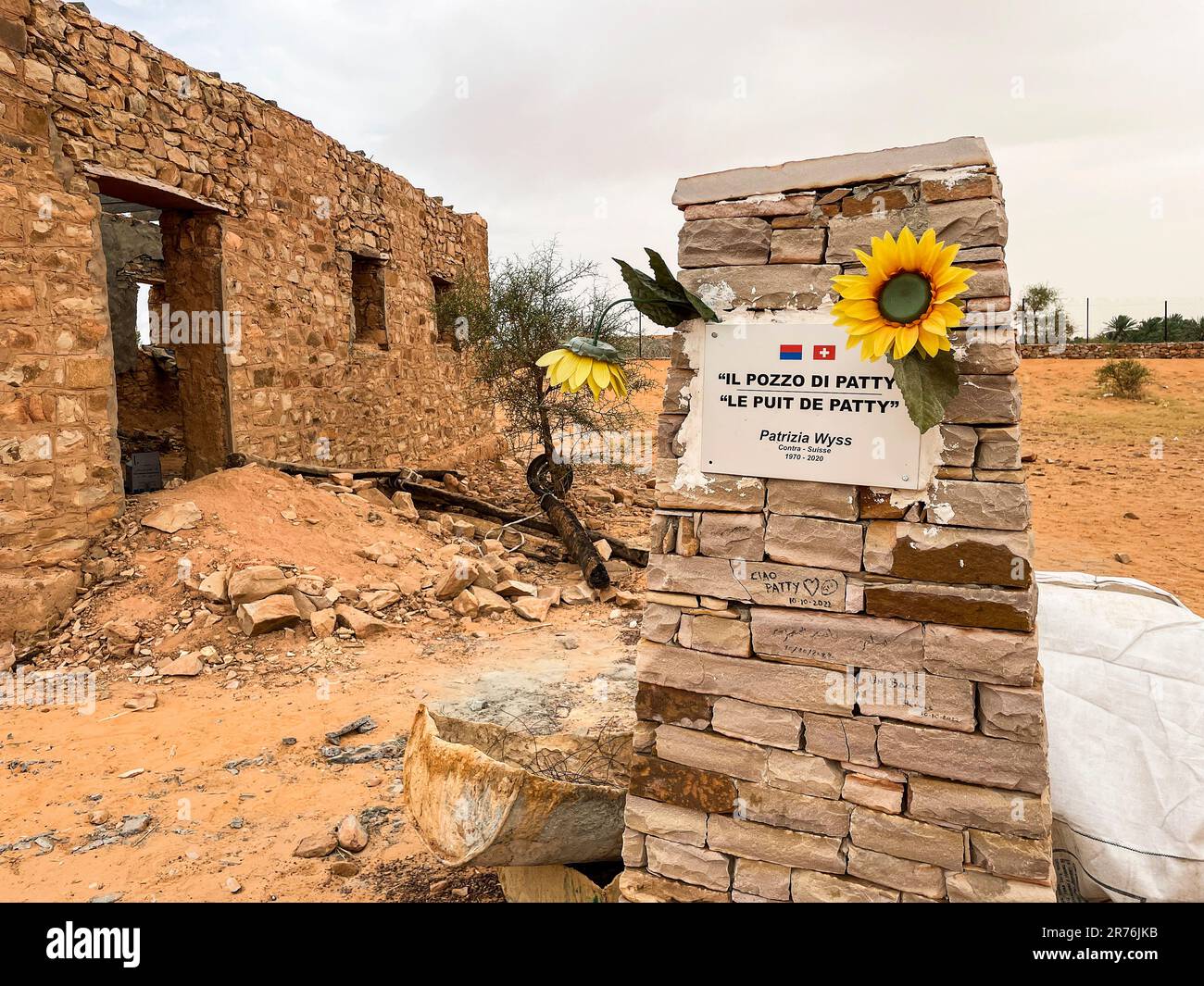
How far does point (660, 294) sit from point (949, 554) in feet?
3.55

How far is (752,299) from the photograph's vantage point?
2.29m

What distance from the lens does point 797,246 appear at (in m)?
2.22

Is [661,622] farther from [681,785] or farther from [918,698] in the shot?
[918,698]

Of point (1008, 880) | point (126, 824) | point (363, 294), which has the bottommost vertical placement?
point (126, 824)

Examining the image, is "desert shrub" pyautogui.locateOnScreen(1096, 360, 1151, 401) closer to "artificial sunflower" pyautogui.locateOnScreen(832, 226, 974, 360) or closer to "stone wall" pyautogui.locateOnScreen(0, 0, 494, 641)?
"stone wall" pyautogui.locateOnScreen(0, 0, 494, 641)

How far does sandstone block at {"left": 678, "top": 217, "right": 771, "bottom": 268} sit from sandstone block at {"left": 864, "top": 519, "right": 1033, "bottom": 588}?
2.81 ft

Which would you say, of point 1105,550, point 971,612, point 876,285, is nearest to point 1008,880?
point 971,612

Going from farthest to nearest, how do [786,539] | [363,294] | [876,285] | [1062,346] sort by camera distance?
[1062,346] → [363,294] → [786,539] → [876,285]

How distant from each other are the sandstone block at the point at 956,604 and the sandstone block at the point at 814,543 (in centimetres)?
11

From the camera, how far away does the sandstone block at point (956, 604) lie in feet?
6.72

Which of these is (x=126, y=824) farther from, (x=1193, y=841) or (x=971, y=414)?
(x=1193, y=841)

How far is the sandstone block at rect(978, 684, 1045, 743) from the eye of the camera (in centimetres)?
204

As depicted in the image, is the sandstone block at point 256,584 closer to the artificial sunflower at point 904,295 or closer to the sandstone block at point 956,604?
the sandstone block at point 956,604

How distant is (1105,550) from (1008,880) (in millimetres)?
7599
